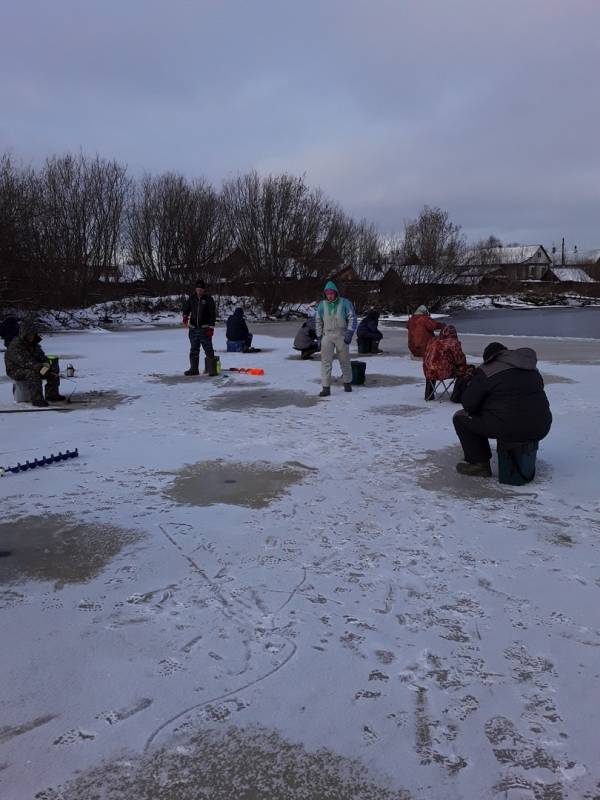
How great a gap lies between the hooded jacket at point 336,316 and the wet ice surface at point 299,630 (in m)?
3.76

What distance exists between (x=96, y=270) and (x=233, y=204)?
10199 mm

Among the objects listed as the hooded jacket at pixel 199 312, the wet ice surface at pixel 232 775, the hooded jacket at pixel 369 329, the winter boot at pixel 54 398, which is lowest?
the wet ice surface at pixel 232 775

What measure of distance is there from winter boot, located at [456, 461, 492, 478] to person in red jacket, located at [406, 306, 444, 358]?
22.8 ft

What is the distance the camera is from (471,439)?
5.35 m

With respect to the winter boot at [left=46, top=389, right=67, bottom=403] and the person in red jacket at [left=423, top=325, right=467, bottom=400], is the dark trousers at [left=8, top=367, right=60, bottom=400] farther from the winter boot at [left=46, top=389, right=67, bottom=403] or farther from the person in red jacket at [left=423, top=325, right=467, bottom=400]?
the person in red jacket at [left=423, top=325, right=467, bottom=400]

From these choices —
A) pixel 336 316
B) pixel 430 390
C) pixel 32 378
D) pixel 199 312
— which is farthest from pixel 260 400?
pixel 32 378

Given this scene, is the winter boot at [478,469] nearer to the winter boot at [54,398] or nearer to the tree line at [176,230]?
the winter boot at [54,398]

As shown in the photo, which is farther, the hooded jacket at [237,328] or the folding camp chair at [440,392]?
the hooded jacket at [237,328]

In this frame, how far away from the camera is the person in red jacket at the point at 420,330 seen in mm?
12141

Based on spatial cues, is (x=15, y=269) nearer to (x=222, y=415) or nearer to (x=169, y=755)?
(x=222, y=415)

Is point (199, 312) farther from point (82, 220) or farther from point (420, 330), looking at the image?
point (82, 220)

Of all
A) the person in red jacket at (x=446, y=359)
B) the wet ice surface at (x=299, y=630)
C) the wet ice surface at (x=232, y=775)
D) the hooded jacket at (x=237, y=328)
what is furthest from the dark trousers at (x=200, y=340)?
the wet ice surface at (x=232, y=775)

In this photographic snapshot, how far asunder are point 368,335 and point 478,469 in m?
9.98

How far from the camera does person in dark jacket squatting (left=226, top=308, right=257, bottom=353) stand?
52.5 ft
